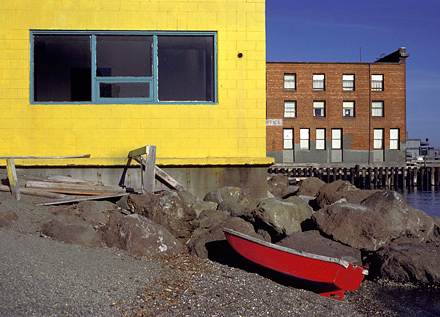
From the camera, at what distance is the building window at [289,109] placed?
4588cm

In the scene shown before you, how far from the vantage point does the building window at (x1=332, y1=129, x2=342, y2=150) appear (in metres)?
46.4

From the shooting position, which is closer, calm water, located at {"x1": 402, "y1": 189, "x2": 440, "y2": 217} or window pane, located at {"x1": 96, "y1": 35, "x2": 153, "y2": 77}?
window pane, located at {"x1": 96, "y1": 35, "x2": 153, "y2": 77}

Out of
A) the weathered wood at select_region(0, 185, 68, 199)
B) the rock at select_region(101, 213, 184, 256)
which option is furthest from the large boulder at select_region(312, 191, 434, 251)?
the weathered wood at select_region(0, 185, 68, 199)

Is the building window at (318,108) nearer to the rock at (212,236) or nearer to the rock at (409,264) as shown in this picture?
the rock at (409,264)

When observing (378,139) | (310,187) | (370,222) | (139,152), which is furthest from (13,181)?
(378,139)

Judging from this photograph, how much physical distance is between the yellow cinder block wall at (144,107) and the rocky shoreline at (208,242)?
128 cm

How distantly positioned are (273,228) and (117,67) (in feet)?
17.1

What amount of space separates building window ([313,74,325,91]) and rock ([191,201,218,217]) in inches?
1503

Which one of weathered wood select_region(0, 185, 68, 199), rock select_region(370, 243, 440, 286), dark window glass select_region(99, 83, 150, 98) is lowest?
rock select_region(370, 243, 440, 286)

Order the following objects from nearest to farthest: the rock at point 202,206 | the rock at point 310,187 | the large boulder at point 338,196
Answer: the rock at point 202,206 → the large boulder at point 338,196 → the rock at point 310,187

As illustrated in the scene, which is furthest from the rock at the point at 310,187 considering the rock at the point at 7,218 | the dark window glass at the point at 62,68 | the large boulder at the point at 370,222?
the rock at the point at 7,218

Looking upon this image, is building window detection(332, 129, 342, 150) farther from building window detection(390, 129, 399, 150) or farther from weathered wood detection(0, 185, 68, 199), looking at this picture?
weathered wood detection(0, 185, 68, 199)

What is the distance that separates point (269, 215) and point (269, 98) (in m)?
37.0

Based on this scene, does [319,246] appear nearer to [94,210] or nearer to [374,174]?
[94,210]
